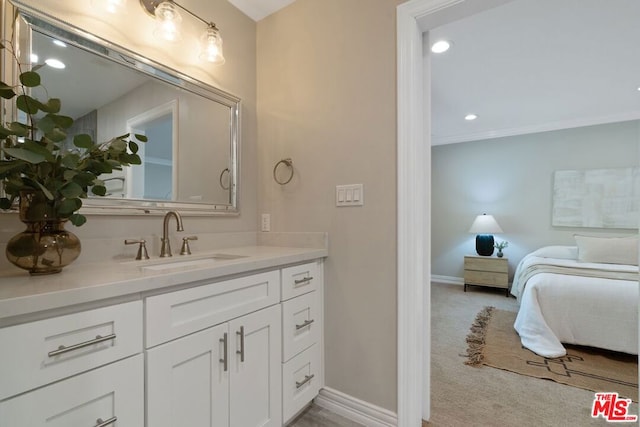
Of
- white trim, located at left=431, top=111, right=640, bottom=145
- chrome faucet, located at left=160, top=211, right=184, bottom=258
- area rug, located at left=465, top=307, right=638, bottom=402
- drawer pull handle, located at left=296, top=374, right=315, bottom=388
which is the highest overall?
white trim, located at left=431, top=111, right=640, bottom=145

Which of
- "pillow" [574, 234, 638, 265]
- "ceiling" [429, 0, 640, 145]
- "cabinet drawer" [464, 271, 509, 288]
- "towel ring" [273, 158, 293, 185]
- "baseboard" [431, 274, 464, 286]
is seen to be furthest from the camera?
"baseboard" [431, 274, 464, 286]

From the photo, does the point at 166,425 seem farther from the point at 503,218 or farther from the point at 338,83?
the point at 503,218

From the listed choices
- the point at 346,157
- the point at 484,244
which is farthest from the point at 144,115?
the point at 484,244

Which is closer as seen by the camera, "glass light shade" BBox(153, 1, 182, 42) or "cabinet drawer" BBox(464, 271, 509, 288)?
"glass light shade" BBox(153, 1, 182, 42)

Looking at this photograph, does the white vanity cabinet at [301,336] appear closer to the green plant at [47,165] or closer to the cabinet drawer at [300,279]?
the cabinet drawer at [300,279]

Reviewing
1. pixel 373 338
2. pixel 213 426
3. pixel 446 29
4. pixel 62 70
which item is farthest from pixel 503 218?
pixel 62 70

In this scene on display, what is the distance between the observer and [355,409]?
4.91 feet

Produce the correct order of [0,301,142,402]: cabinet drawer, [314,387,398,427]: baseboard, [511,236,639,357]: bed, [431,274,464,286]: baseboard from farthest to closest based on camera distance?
[431,274,464,286]: baseboard → [511,236,639,357]: bed → [314,387,398,427]: baseboard → [0,301,142,402]: cabinet drawer

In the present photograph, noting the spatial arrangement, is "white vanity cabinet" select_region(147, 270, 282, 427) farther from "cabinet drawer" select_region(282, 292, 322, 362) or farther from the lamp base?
the lamp base

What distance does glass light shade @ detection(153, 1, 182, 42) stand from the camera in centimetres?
137

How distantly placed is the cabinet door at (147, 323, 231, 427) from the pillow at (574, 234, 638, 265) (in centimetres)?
396

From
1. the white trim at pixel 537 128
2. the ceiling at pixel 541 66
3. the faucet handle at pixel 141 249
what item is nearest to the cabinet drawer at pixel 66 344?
the faucet handle at pixel 141 249

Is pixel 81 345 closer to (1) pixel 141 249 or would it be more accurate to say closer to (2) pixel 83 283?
(2) pixel 83 283

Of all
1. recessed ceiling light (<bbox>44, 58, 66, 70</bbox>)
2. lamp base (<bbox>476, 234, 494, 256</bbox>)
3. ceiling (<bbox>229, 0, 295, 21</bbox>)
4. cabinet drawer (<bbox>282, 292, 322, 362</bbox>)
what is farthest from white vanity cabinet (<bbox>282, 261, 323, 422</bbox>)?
lamp base (<bbox>476, 234, 494, 256</bbox>)
